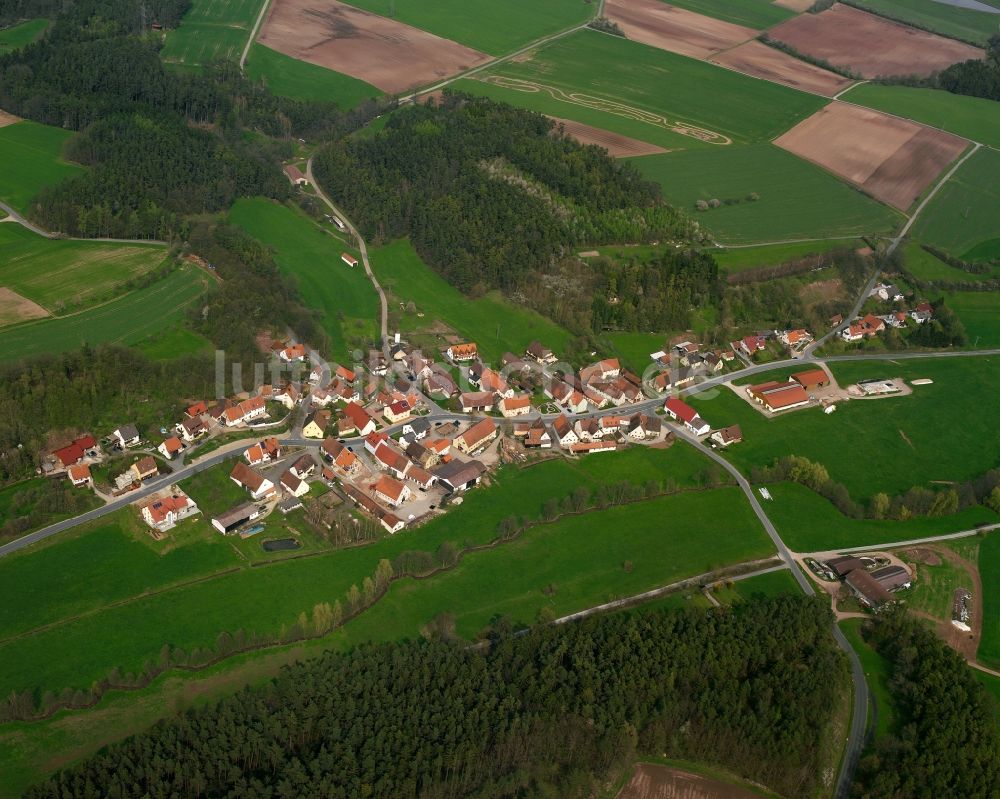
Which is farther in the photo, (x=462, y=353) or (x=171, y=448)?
(x=462, y=353)

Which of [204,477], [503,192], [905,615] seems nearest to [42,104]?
[503,192]

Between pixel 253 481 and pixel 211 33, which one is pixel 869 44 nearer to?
pixel 211 33

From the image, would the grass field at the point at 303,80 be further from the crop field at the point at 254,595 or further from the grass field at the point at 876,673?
the grass field at the point at 876,673

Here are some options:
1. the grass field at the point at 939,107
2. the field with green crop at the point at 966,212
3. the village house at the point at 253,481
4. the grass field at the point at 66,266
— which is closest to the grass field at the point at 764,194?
the field with green crop at the point at 966,212

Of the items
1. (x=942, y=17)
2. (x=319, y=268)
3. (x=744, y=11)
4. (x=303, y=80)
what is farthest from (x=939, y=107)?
(x=319, y=268)

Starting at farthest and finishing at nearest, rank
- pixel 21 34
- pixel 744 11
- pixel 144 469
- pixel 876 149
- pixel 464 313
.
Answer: pixel 744 11
pixel 21 34
pixel 876 149
pixel 464 313
pixel 144 469

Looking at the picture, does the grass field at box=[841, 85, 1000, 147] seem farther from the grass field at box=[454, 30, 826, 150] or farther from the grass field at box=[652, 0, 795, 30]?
the grass field at box=[652, 0, 795, 30]

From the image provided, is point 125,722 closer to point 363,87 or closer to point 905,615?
point 905,615

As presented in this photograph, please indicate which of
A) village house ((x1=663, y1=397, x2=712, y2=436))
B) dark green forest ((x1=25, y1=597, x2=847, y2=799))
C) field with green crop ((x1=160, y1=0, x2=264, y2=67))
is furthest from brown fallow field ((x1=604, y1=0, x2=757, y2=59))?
dark green forest ((x1=25, y1=597, x2=847, y2=799))
